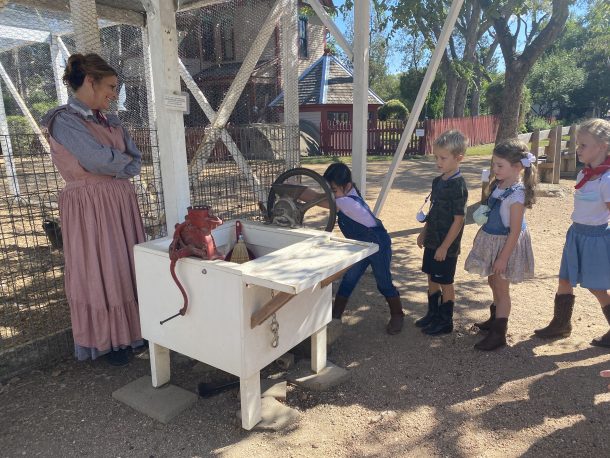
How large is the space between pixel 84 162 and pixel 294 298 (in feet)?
4.58

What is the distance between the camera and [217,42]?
789cm

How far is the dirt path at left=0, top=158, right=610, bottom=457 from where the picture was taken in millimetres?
2234

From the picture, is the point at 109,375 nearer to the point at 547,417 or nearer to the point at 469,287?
the point at 547,417

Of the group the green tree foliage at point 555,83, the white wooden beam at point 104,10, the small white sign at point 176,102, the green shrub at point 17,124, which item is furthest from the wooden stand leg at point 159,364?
the green tree foliage at point 555,83

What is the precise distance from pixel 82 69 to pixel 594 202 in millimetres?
3110

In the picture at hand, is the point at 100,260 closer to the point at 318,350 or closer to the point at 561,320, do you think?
the point at 318,350

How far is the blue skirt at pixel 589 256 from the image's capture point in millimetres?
2883

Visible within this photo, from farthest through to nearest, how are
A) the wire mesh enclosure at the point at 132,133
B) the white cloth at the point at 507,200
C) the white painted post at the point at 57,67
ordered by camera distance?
1. the white painted post at the point at 57,67
2. the wire mesh enclosure at the point at 132,133
3. the white cloth at the point at 507,200

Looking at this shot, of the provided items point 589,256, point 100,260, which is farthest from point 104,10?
point 589,256

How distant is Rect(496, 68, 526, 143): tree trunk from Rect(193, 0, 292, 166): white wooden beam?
5716 millimetres

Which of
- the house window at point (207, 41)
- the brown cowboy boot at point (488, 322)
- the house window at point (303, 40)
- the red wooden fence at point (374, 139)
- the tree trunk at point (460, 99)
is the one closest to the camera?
the brown cowboy boot at point (488, 322)

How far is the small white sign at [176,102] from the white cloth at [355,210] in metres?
1.13

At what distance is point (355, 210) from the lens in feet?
10.2

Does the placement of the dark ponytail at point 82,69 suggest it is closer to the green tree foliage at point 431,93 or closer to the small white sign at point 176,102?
the small white sign at point 176,102
